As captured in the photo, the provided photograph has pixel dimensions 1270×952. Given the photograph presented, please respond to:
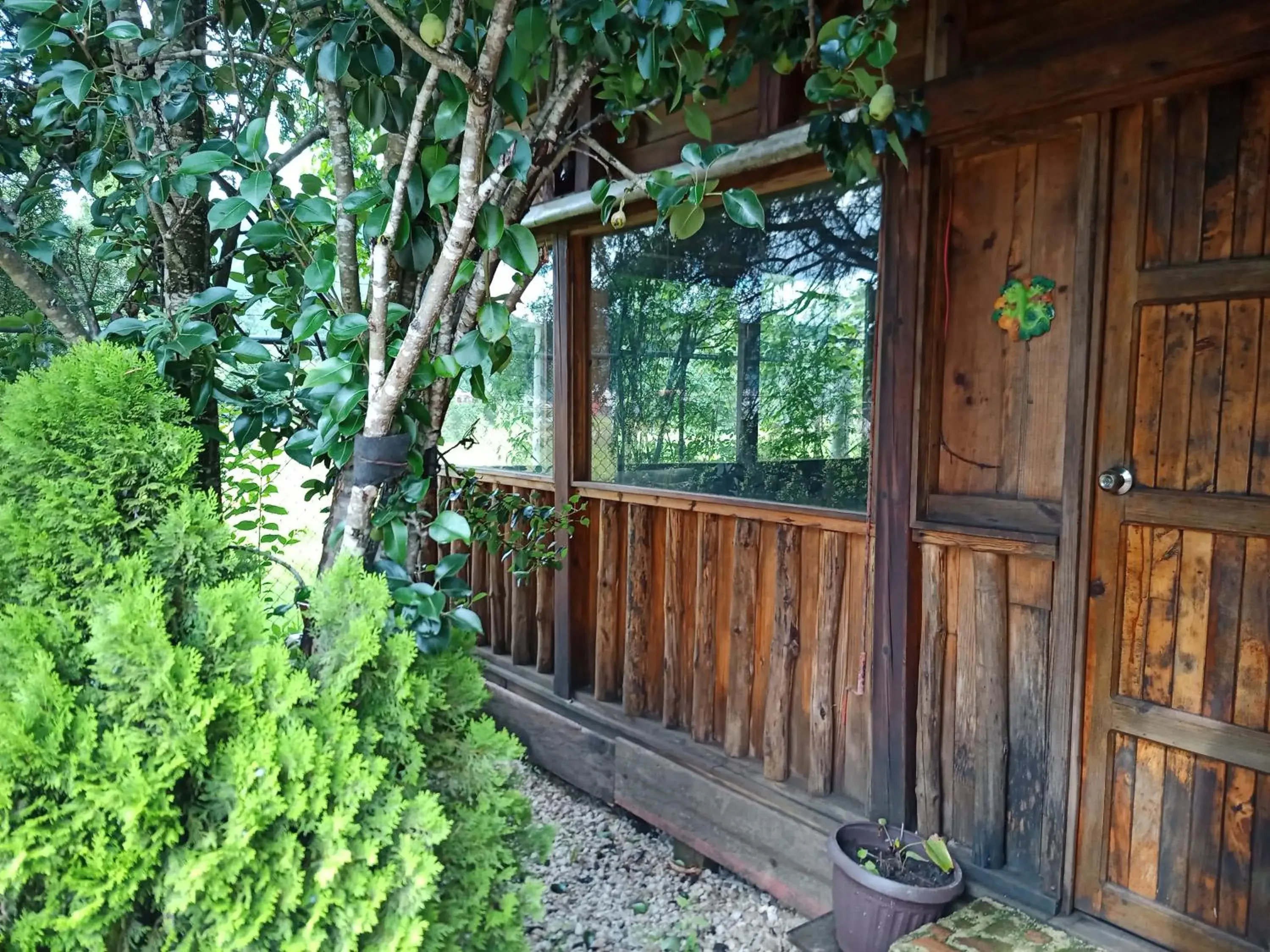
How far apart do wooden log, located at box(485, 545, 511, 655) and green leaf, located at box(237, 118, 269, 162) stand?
2.74 meters

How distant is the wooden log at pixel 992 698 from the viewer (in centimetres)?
214

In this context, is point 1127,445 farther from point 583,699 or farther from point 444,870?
point 583,699

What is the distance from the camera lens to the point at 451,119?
1.30 metres

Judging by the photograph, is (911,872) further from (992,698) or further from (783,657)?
(783,657)

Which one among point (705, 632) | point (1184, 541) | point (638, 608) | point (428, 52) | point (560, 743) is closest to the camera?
point (428, 52)

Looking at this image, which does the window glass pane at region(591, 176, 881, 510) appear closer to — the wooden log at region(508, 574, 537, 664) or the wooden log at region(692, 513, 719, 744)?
the wooden log at region(692, 513, 719, 744)

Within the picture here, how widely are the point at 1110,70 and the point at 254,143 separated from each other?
179 cm

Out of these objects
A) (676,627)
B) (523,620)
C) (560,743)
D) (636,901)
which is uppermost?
(676,627)

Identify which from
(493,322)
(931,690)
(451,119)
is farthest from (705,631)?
(451,119)

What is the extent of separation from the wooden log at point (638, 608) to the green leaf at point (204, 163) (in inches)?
81.9

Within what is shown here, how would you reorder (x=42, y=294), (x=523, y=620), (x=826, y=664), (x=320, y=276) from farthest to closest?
(x=523, y=620)
(x=826, y=664)
(x=42, y=294)
(x=320, y=276)

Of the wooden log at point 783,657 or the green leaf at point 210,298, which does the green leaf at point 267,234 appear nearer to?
the green leaf at point 210,298

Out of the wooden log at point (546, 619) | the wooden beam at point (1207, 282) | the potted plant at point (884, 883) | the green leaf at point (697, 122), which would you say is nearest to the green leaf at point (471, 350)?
the green leaf at point (697, 122)

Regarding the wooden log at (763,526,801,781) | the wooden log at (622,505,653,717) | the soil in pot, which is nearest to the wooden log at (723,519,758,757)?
the wooden log at (763,526,801,781)
